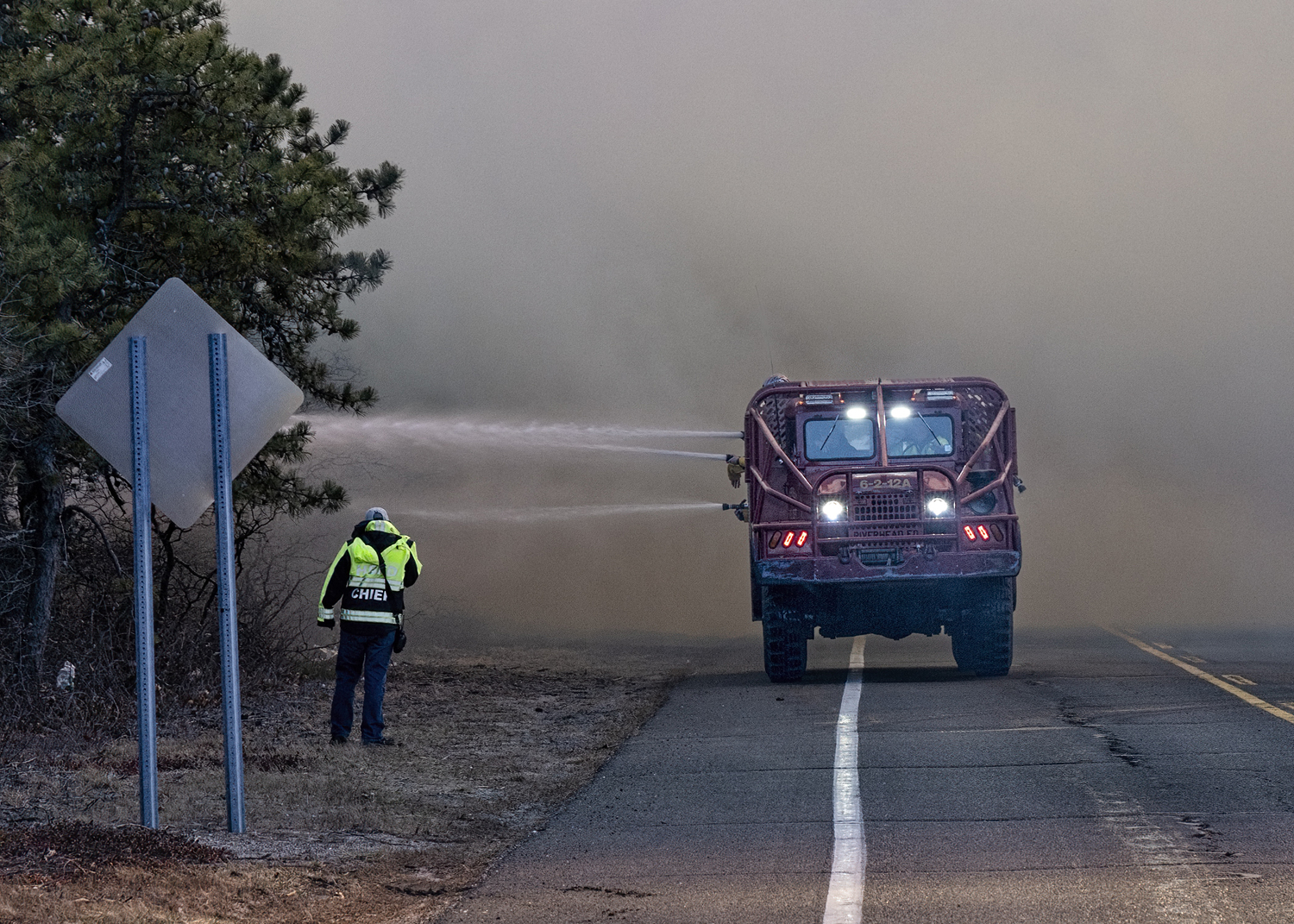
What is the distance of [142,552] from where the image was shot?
21.5 feet

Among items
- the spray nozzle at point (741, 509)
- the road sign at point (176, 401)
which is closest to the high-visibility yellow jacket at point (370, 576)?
the road sign at point (176, 401)

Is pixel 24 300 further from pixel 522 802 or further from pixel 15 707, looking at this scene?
pixel 522 802

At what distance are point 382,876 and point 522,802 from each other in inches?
76.0

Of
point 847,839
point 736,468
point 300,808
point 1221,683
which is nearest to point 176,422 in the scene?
point 300,808

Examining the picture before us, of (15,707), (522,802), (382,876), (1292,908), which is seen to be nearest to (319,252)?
(15,707)

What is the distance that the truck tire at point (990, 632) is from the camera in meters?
14.4

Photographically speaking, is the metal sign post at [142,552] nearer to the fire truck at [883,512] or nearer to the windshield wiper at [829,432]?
the fire truck at [883,512]

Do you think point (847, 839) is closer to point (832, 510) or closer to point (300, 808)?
point (300, 808)

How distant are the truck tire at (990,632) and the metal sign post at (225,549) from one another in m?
9.21

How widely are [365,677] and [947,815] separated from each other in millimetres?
4687

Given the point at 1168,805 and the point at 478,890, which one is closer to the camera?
the point at 478,890

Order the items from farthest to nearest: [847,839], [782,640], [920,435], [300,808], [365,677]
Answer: [920,435], [782,640], [365,677], [300,808], [847,839]

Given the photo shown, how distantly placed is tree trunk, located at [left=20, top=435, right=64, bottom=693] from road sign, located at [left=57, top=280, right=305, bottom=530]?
Answer: 5451 mm

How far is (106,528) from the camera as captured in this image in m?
13.3
